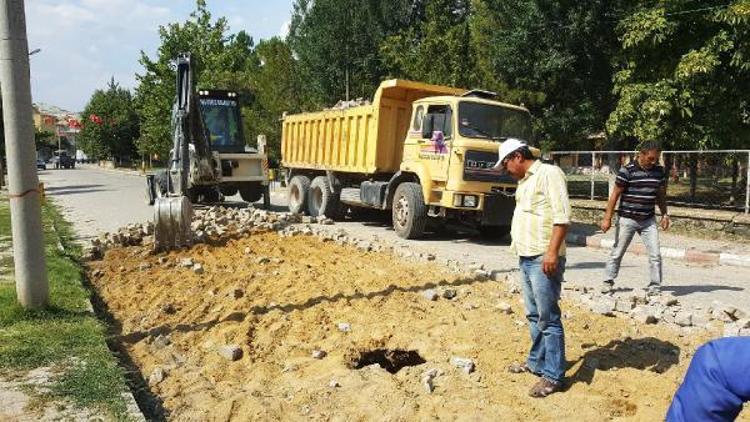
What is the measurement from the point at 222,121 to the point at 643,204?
12.7 metres

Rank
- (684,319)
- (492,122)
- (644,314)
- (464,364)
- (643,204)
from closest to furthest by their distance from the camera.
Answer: (464,364) < (684,319) < (644,314) < (643,204) < (492,122)

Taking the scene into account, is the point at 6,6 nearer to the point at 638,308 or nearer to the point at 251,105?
the point at 638,308

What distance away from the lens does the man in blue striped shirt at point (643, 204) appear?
6.93 m

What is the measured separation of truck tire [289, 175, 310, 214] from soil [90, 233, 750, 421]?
780cm

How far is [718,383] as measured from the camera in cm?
183

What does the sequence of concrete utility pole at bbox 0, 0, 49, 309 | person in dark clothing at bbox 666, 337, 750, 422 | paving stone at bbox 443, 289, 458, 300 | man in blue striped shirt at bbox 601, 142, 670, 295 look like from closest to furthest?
person in dark clothing at bbox 666, 337, 750, 422 → concrete utility pole at bbox 0, 0, 49, 309 → paving stone at bbox 443, 289, 458, 300 → man in blue striped shirt at bbox 601, 142, 670, 295

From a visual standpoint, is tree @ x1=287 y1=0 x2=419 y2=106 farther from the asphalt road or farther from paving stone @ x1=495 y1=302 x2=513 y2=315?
paving stone @ x1=495 y1=302 x2=513 y2=315

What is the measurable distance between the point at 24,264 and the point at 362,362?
10.9 feet

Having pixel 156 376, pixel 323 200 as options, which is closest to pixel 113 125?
pixel 323 200

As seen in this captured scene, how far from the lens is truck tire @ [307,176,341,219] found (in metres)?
14.6

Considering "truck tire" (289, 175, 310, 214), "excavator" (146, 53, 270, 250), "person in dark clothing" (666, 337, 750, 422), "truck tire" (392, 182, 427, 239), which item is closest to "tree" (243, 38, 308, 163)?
"excavator" (146, 53, 270, 250)

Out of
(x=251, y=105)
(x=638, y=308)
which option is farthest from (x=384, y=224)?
(x=251, y=105)

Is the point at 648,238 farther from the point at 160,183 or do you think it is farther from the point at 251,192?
the point at 160,183

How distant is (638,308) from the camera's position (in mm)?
5941
